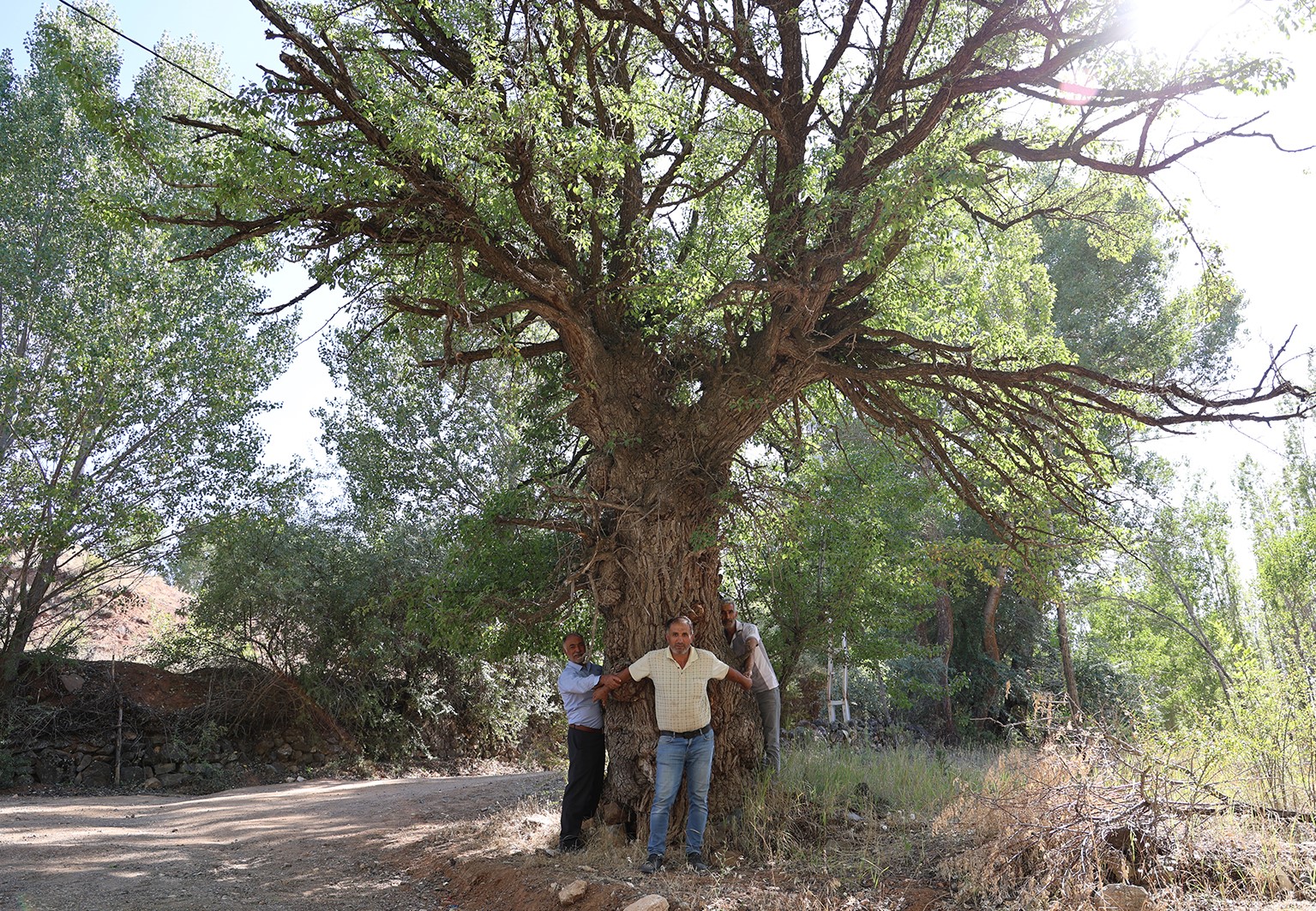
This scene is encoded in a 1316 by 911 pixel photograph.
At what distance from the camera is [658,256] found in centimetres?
859

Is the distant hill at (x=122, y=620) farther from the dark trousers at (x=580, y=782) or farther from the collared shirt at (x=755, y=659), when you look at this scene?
the collared shirt at (x=755, y=659)

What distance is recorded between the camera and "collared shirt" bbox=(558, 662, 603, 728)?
711 cm

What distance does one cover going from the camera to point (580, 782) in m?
6.92

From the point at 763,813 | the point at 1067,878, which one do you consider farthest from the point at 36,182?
the point at 1067,878

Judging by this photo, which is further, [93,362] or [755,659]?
[93,362]

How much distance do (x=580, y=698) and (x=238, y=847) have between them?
3.52 metres

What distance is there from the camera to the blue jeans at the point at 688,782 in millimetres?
5973

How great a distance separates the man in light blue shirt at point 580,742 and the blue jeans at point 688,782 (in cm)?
87

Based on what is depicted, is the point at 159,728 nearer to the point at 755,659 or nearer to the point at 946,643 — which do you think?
the point at 755,659

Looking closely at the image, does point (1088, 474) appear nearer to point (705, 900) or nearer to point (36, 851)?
point (705, 900)

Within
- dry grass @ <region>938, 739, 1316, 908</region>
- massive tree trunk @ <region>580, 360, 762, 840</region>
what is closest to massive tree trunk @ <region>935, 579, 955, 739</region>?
massive tree trunk @ <region>580, 360, 762, 840</region>

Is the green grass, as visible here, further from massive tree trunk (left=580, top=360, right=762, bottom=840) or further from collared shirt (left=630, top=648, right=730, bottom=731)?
collared shirt (left=630, top=648, right=730, bottom=731)

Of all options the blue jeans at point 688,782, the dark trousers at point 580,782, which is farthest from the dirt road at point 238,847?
the blue jeans at point 688,782

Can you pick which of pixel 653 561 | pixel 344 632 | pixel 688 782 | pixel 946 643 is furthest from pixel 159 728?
pixel 946 643
